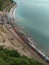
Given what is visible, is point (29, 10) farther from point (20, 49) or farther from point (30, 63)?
point (30, 63)

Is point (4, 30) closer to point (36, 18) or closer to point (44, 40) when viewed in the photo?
point (44, 40)

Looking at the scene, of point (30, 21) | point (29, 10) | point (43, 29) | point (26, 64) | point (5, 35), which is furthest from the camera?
point (29, 10)

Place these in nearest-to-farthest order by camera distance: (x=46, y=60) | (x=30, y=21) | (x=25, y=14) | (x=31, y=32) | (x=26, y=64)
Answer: (x=26, y=64)
(x=46, y=60)
(x=31, y=32)
(x=30, y=21)
(x=25, y=14)

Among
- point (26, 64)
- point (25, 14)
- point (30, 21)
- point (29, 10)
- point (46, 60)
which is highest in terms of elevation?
point (29, 10)

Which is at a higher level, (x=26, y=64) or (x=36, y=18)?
(x=36, y=18)

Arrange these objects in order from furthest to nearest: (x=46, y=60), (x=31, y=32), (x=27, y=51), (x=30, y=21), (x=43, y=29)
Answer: (x=30, y=21), (x=43, y=29), (x=31, y=32), (x=27, y=51), (x=46, y=60)

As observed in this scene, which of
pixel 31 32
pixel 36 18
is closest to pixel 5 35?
pixel 31 32

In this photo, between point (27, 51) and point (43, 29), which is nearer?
point (27, 51)

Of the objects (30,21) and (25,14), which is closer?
(30,21)

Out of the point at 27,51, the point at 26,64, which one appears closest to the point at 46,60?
the point at 27,51
